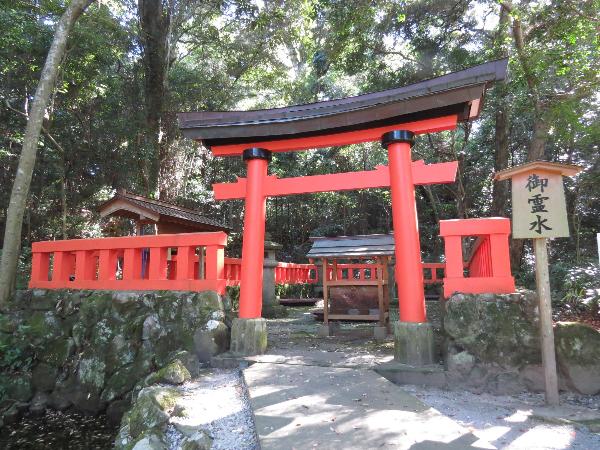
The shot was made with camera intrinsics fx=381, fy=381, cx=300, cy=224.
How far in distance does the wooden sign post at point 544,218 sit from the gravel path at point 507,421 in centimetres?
41

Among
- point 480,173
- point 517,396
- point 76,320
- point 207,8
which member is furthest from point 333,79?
point 517,396

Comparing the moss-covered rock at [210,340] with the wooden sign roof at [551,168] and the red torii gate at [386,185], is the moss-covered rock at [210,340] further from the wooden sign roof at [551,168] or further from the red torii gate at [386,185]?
the wooden sign roof at [551,168]

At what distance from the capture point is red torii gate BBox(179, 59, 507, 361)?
A: 16.3 ft

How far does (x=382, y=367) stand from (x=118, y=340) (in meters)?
4.18

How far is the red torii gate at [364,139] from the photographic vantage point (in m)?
4.98

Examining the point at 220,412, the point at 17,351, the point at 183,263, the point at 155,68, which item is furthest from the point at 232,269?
the point at 155,68

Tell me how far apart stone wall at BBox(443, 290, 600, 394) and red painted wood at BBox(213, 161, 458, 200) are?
160 centimetres

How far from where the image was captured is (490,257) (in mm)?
Answer: 4926

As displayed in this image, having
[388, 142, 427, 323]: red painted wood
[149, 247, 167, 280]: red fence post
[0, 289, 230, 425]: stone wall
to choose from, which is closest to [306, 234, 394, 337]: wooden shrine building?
[388, 142, 427, 323]: red painted wood

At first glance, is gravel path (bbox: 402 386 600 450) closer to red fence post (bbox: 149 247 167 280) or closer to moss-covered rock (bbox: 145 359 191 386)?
moss-covered rock (bbox: 145 359 191 386)

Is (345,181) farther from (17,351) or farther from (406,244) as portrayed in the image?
(17,351)

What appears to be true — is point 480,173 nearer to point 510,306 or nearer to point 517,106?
point 517,106

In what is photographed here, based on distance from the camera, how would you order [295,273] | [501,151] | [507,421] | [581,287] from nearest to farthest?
[507,421] → [581,287] → [501,151] → [295,273]

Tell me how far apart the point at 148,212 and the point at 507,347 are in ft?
22.2
